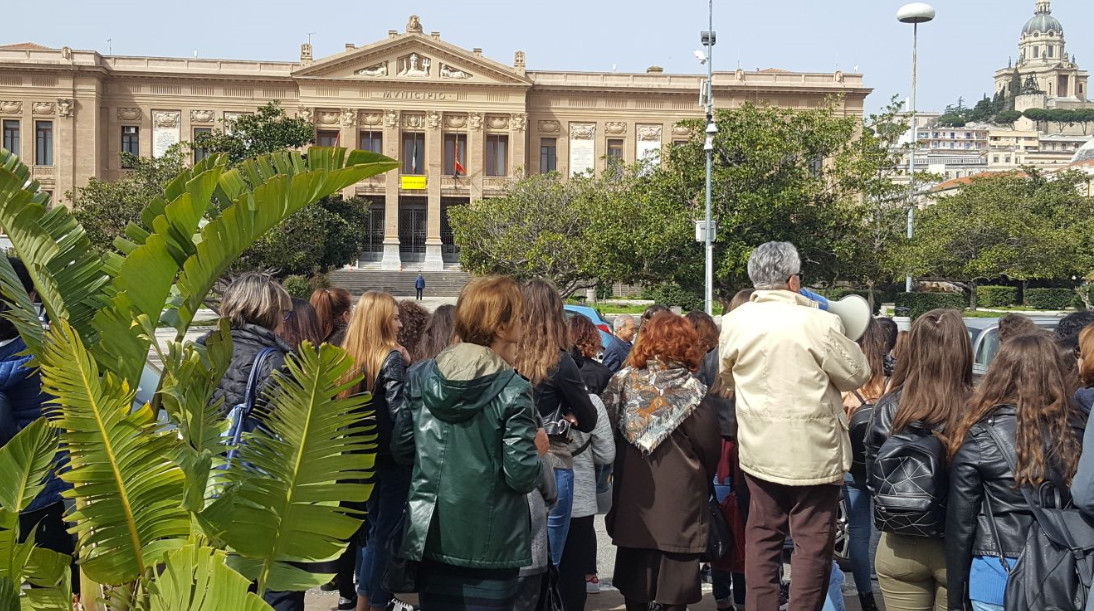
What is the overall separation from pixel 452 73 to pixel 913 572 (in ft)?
177

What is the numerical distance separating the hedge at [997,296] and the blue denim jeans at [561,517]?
4337cm

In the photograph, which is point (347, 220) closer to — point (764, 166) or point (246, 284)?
point (764, 166)

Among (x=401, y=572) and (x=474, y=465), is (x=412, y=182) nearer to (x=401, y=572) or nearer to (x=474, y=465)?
(x=401, y=572)

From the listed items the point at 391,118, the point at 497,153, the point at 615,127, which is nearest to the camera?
the point at 391,118

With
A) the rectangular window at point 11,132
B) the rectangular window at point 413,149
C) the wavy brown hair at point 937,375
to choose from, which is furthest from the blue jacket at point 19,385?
the rectangular window at point 11,132

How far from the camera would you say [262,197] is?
2.85 meters

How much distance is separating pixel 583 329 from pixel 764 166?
19827mm

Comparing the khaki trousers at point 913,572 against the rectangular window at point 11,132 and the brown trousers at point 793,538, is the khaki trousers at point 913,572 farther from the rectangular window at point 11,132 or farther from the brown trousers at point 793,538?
the rectangular window at point 11,132

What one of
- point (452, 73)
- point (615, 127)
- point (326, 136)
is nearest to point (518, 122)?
point (452, 73)

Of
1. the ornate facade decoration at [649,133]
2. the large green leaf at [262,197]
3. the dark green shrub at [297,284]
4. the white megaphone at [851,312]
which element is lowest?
the dark green shrub at [297,284]

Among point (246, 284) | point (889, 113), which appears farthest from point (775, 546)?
point (889, 113)

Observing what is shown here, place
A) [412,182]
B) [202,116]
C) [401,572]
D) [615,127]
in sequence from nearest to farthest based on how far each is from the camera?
[401,572] → [202,116] → [412,182] → [615,127]

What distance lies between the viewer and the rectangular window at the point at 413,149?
56438 mm

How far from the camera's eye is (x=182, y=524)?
2943 millimetres
